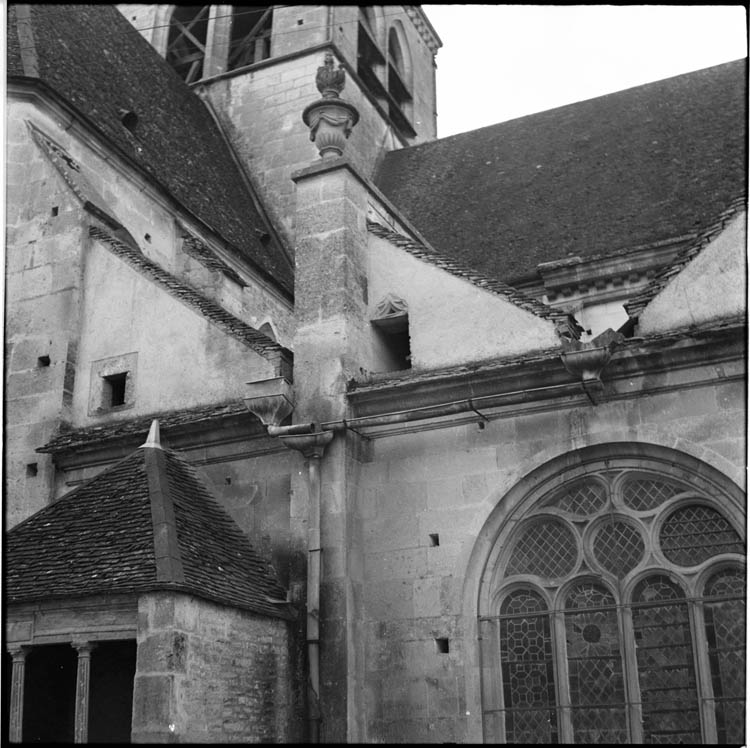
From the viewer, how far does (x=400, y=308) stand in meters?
10.8

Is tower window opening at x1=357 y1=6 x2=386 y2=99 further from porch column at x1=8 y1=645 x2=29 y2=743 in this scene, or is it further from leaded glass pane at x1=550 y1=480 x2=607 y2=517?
porch column at x1=8 y1=645 x2=29 y2=743

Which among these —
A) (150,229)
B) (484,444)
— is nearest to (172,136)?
(150,229)

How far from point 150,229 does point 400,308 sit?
5.86 m

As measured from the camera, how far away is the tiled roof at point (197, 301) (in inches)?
430

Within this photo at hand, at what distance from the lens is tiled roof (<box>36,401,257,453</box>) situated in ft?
35.3

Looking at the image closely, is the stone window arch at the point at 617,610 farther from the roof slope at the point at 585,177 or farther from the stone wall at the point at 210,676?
the roof slope at the point at 585,177

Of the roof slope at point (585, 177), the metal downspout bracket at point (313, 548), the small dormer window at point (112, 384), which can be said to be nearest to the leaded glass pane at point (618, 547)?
the metal downspout bracket at point (313, 548)

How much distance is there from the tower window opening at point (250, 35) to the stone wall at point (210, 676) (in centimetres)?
1659

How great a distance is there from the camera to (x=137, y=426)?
441 inches

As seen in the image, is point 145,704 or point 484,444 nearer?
point 145,704

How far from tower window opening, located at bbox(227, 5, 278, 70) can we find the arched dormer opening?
311cm

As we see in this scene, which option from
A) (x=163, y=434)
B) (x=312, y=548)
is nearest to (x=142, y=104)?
(x=163, y=434)

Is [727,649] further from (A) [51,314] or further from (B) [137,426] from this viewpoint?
(A) [51,314]

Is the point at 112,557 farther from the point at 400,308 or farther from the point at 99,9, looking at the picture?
the point at 99,9
